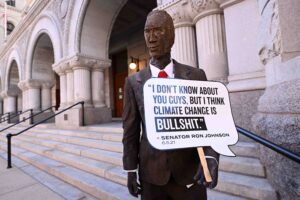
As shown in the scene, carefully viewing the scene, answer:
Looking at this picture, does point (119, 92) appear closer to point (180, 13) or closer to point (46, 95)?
point (46, 95)

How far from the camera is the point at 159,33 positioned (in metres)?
1.10

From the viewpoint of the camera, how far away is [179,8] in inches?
149

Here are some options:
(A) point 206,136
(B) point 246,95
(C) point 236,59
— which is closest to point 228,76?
(C) point 236,59

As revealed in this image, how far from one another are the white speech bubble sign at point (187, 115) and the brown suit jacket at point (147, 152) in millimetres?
279

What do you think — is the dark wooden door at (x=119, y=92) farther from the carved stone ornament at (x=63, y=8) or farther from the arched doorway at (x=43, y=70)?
the carved stone ornament at (x=63, y=8)

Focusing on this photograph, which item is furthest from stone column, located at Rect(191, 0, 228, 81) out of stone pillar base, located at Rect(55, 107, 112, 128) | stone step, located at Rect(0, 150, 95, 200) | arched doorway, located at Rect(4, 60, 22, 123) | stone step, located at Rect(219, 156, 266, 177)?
arched doorway, located at Rect(4, 60, 22, 123)

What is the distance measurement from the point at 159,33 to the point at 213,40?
8.44ft

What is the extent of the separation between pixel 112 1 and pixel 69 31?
6.52ft

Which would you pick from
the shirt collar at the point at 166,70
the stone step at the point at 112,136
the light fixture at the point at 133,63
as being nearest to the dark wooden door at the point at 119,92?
the light fixture at the point at 133,63

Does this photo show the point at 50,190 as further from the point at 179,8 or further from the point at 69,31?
the point at 69,31

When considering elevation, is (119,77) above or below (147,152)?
above

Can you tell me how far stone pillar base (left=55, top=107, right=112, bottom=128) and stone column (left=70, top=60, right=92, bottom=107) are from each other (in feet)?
1.07

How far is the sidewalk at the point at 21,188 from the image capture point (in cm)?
315

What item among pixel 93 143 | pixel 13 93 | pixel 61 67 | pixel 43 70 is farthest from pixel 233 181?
pixel 13 93
